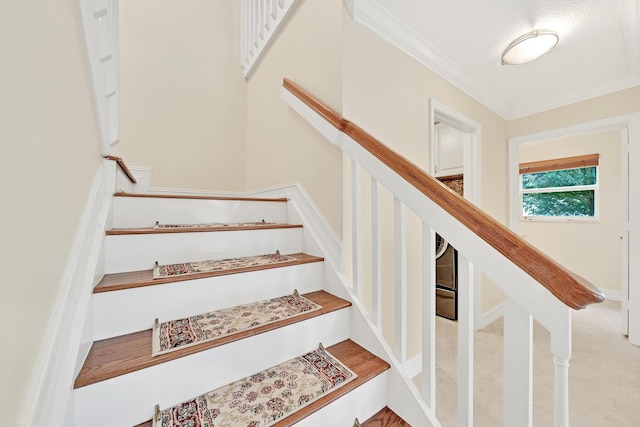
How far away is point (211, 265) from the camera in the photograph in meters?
1.11

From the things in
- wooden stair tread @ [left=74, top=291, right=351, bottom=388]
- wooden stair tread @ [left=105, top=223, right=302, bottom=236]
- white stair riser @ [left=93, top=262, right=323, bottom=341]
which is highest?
wooden stair tread @ [left=105, top=223, right=302, bottom=236]

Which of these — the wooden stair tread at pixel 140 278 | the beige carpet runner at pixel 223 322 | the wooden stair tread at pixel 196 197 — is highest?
the wooden stair tread at pixel 196 197

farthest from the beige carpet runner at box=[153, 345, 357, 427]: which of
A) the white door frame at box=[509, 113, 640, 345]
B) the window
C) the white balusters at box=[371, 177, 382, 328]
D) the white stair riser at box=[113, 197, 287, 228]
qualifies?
the window

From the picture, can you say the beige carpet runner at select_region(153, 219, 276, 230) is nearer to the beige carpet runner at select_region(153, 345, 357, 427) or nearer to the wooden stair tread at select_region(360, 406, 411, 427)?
the beige carpet runner at select_region(153, 345, 357, 427)

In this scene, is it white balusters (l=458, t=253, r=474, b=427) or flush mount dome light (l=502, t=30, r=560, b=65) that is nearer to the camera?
white balusters (l=458, t=253, r=474, b=427)

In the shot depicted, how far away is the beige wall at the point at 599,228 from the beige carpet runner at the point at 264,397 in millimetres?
4657

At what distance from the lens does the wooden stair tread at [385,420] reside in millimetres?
889

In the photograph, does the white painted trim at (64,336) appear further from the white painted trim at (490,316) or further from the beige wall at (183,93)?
the white painted trim at (490,316)

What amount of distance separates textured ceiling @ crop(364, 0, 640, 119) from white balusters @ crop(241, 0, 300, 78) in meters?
0.74

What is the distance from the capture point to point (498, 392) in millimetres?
1498

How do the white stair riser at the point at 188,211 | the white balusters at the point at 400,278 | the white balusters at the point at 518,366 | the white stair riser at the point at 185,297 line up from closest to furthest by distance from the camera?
1. the white balusters at the point at 518,366
2. the white stair riser at the point at 185,297
3. the white balusters at the point at 400,278
4. the white stair riser at the point at 188,211

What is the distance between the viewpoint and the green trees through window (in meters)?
3.59

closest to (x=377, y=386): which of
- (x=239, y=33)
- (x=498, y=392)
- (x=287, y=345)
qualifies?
(x=287, y=345)

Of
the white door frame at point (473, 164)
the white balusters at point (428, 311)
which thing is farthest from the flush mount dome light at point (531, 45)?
the white balusters at point (428, 311)
